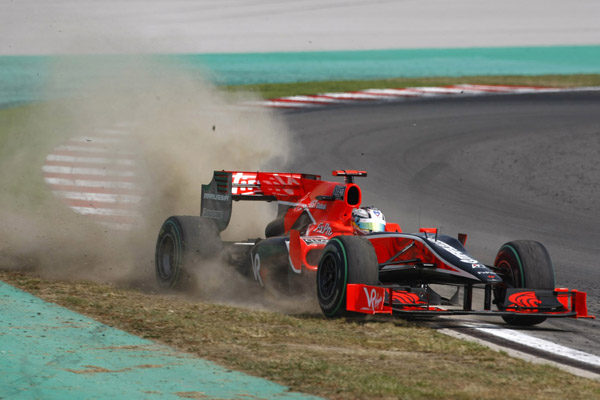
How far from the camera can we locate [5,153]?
780 inches

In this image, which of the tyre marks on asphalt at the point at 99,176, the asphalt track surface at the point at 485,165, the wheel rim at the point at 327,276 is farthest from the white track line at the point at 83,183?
the wheel rim at the point at 327,276

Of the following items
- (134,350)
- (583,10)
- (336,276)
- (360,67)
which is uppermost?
(583,10)

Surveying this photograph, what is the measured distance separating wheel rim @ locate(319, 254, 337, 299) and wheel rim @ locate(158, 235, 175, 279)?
2405 millimetres

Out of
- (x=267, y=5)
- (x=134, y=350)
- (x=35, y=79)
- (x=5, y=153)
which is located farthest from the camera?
(x=267, y=5)

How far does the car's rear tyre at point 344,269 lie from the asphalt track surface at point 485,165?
3.21ft

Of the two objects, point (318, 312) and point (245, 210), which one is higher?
point (245, 210)

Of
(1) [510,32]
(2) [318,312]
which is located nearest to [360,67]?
(1) [510,32]

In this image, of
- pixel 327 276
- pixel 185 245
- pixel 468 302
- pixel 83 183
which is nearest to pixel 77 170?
pixel 83 183

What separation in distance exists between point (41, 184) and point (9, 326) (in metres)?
10.7

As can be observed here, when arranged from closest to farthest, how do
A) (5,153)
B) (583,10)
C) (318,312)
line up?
(318,312) < (5,153) < (583,10)

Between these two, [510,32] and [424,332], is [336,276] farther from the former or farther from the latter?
[510,32]

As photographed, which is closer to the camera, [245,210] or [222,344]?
[222,344]

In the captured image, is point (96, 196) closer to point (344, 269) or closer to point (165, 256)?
point (165, 256)

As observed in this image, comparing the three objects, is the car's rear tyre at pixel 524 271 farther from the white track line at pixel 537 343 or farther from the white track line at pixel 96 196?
the white track line at pixel 96 196
